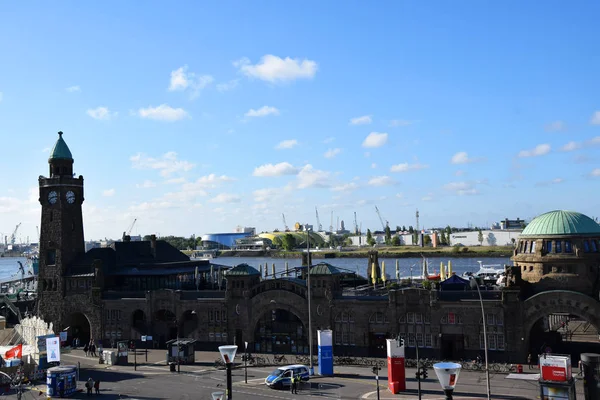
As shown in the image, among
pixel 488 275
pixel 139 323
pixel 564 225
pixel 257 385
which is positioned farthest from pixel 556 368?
pixel 488 275

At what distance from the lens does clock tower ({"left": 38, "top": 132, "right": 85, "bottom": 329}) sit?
89000 mm

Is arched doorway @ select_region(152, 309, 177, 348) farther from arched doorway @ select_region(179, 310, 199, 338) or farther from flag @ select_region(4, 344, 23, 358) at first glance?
flag @ select_region(4, 344, 23, 358)

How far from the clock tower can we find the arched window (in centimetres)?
4069

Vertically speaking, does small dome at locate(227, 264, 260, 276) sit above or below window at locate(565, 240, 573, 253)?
below

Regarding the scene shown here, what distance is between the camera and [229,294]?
257ft

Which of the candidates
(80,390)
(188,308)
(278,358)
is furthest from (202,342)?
(80,390)

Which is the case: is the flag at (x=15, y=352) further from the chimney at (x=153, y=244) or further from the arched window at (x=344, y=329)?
the chimney at (x=153, y=244)

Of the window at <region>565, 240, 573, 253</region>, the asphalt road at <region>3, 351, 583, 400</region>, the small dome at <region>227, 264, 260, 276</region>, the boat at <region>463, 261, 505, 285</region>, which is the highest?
the window at <region>565, 240, 573, 253</region>

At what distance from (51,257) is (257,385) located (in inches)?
1791

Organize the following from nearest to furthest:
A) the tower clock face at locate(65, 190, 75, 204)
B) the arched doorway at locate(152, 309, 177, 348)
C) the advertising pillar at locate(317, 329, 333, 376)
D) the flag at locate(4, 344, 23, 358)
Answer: the flag at locate(4, 344, 23, 358) < the advertising pillar at locate(317, 329, 333, 376) < the arched doorway at locate(152, 309, 177, 348) < the tower clock face at locate(65, 190, 75, 204)

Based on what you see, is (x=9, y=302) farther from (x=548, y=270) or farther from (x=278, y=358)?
(x=548, y=270)

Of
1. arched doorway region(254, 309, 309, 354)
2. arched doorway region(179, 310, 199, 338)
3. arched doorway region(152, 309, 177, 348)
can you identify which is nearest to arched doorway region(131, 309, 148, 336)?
arched doorway region(152, 309, 177, 348)

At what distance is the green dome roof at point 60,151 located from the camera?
90.6 meters

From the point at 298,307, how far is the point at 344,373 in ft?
44.1
